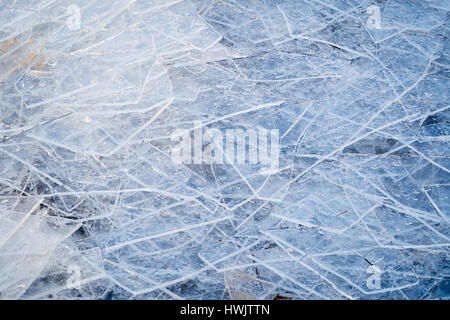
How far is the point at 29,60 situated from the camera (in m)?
1.73

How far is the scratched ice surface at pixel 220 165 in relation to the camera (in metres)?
1.33

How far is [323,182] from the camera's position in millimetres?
1463

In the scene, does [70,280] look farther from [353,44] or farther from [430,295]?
[353,44]

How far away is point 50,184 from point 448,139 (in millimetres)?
1438

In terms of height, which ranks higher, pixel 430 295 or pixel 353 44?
pixel 353 44

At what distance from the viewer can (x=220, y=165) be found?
1.50 meters

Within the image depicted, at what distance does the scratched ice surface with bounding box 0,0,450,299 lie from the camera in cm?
133
